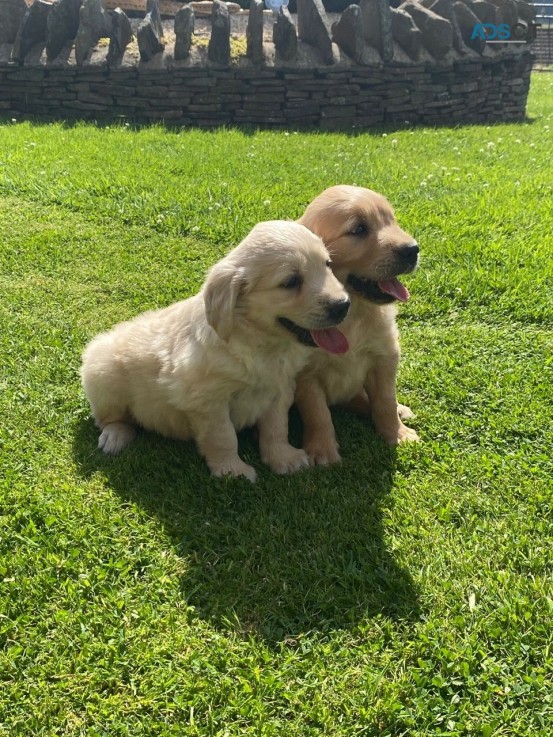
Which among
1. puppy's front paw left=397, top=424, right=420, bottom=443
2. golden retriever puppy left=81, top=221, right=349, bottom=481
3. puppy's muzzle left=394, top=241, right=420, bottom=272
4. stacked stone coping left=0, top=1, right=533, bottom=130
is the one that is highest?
stacked stone coping left=0, top=1, right=533, bottom=130

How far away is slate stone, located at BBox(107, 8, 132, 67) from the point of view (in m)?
10.0

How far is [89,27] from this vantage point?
10.3m

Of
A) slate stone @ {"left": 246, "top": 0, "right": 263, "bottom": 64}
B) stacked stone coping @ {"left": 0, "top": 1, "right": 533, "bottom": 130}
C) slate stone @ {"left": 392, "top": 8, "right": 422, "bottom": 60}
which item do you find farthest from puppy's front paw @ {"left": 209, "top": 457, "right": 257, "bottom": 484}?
slate stone @ {"left": 392, "top": 8, "right": 422, "bottom": 60}

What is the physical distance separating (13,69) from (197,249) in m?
7.07

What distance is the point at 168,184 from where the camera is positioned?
276 inches

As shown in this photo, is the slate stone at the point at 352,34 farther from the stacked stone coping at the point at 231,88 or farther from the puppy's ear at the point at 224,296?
the puppy's ear at the point at 224,296

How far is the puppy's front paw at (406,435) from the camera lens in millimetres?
3192

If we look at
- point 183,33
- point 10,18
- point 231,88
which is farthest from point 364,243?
point 10,18

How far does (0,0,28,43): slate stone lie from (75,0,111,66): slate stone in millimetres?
1248

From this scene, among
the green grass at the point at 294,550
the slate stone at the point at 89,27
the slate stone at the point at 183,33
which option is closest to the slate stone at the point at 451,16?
the slate stone at the point at 183,33

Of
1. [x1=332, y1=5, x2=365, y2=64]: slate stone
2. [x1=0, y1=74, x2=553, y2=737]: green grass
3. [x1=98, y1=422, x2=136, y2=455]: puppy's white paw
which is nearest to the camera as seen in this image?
[x1=0, y1=74, x2=553, y2=737]: green grass

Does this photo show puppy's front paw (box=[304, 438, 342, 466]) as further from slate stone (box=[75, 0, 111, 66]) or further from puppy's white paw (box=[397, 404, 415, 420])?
slate stone (box=[75, 0, 111, 66])

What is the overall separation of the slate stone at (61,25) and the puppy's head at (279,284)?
958 cm

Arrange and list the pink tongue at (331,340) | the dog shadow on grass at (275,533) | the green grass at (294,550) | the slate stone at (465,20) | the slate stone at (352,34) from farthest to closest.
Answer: the slate stone at (465,20)
the slate stone at (352,34)
the pink tongue at (331,340)
the dog shadow on grass at (275,533)
the green grass at (294,550)
